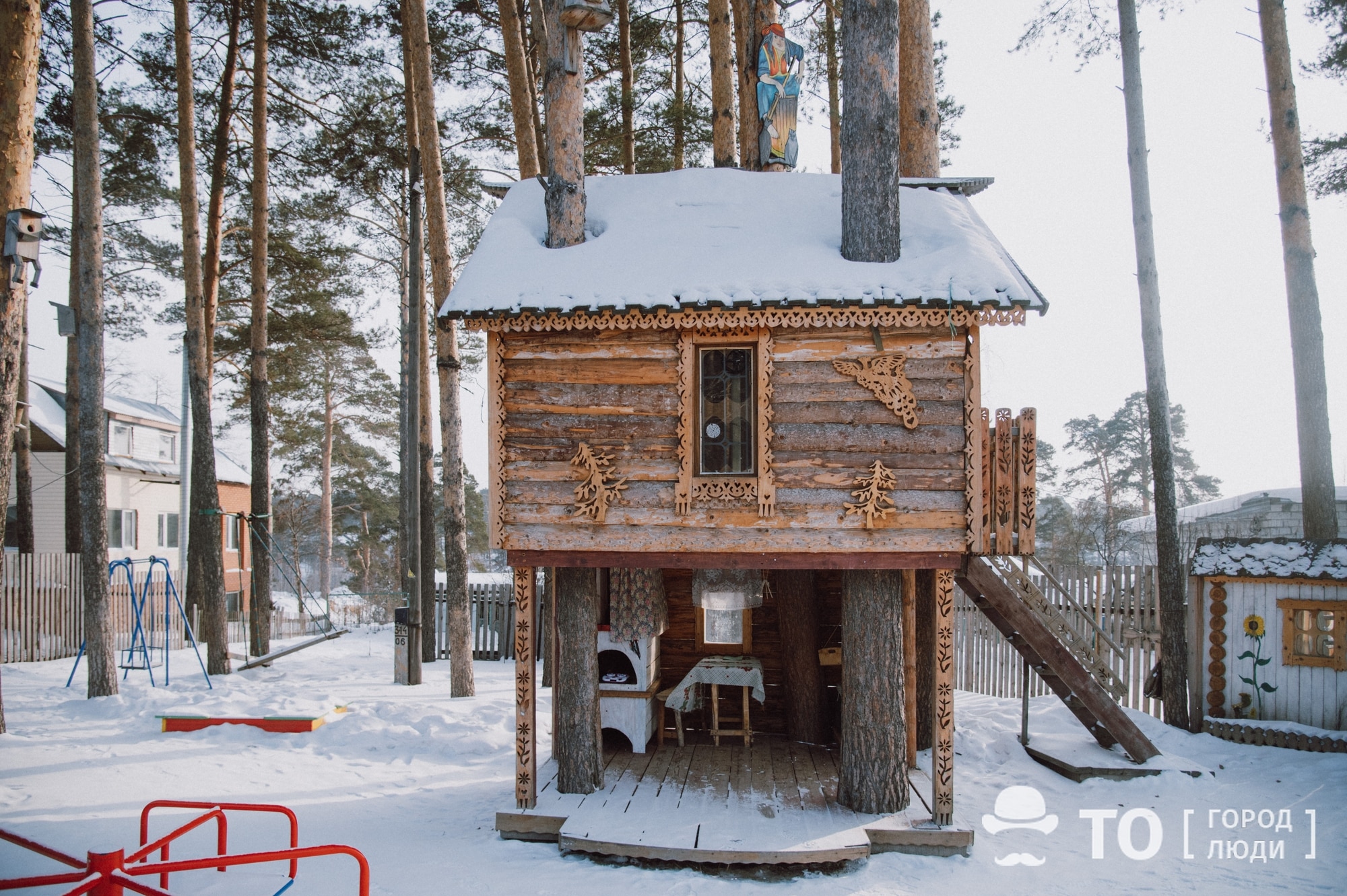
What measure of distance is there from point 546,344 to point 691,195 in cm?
262

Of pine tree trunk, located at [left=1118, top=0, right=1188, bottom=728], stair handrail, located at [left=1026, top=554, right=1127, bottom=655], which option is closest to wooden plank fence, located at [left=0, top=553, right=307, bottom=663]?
stair handrail, located at [left=1026, top=554, right=1127, bottom=655]

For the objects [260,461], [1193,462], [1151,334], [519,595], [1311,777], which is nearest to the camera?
[519,595]

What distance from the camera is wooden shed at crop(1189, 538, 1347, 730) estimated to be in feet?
30.9

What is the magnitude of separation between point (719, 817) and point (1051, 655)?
4060mm

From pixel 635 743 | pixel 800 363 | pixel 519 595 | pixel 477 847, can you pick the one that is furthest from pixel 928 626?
pixel 477 847

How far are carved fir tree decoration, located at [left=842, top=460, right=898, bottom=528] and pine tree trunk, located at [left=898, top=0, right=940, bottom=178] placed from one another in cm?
509

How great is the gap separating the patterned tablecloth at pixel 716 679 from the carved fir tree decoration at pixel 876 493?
2.95 meters

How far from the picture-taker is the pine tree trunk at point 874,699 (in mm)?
7234

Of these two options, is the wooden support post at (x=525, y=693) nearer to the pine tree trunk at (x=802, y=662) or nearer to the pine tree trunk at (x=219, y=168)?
the pine tree trunk at (x=802, y=662)

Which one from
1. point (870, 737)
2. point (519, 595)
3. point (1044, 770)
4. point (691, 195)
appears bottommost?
point (1044, 770)

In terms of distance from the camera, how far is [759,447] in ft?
22.8

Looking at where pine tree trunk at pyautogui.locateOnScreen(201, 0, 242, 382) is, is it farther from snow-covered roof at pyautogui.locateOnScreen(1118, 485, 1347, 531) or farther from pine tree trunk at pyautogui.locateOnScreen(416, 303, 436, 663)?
snow-covered roof at pyautogui.locateOnScreen(1118, 485, 1347, 531)

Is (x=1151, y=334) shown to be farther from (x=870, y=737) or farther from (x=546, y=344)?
(x=546, y=344)

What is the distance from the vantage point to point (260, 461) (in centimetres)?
1505
